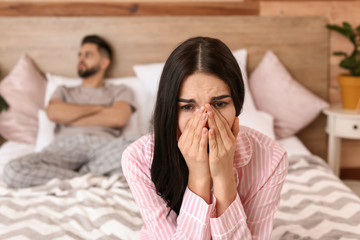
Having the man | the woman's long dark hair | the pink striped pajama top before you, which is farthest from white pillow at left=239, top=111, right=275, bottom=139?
the woman's long dark hair

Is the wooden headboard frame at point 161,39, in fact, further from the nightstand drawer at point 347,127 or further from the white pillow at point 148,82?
the nightstand drawer at point 347,127

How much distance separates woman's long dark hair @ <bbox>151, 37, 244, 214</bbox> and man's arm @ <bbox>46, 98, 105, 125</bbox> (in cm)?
127

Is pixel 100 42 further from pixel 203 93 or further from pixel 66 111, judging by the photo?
pixel 203 93

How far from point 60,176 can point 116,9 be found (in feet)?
4.23

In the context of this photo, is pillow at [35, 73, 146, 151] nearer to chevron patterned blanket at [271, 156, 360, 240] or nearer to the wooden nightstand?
chevron patterned blanket at [271, 156, 360, 240]

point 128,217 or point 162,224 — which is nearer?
point 162,224

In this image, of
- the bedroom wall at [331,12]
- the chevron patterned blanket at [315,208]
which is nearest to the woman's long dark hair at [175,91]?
the chevron patterned blanket at [315,208]

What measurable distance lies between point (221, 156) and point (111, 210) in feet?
2.28

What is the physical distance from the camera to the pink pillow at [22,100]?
2.54m

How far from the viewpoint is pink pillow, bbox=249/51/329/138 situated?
2.63 meters

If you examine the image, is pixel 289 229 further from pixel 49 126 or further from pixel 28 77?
pixel 28 77

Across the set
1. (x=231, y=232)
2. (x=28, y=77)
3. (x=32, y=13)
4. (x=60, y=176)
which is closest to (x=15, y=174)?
(x=60, y=176)

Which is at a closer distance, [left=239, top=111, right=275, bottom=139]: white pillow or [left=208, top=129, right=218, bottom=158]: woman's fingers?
[left=208, top=129, right=218, bottom=158]: woman's fingers

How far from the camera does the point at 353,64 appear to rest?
2.61m
